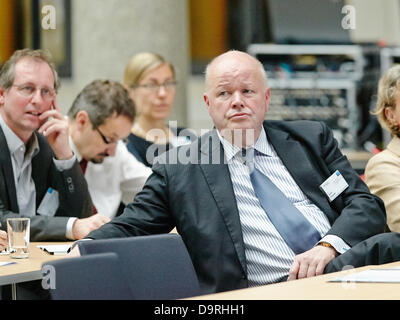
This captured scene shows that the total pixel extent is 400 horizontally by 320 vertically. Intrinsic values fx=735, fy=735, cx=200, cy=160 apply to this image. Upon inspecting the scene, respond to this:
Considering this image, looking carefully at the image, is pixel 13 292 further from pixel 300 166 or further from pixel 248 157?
pixel 300 166

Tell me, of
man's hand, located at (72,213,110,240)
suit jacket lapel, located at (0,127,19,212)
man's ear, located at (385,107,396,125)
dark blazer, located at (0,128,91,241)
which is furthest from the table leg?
man's ear, located at (385,107,396,125)

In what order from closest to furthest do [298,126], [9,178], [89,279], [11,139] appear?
1. [89,279]
2. [298,126]
3. [9,178]
4. [11,139]

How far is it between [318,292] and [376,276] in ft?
1.03

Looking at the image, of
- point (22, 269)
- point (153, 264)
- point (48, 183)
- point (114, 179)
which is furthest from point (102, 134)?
point (153, 264)

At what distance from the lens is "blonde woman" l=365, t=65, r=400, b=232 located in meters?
3.47

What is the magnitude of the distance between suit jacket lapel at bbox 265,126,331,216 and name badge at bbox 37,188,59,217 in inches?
50.9

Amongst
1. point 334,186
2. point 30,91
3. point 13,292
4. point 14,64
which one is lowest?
point 13,292

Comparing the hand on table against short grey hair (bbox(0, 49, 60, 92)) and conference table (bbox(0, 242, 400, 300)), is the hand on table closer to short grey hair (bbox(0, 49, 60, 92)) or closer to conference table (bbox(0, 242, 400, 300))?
short grey hair (bbox(0, 49, 60, 92))

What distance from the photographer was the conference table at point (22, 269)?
2.54m

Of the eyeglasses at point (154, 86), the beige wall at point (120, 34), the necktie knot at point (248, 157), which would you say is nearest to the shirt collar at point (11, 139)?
the necktie knot at point (248, 157)

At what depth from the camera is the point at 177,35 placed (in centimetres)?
696

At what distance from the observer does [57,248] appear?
322 cm
